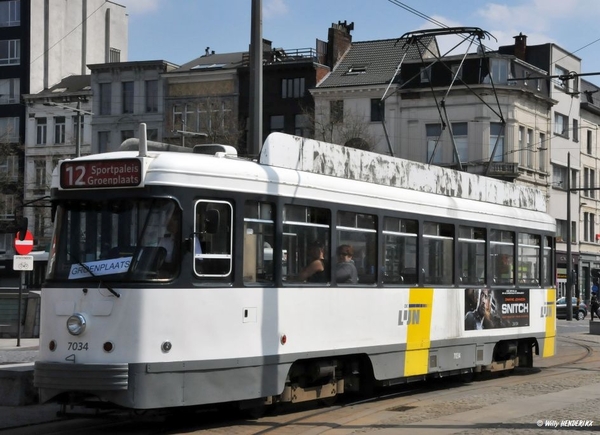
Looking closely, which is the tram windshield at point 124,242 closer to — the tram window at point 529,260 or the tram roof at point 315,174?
the tram roof at point 315,174

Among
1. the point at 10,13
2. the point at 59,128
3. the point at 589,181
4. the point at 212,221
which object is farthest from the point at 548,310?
the point at 10,13

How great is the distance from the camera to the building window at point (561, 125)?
215ft

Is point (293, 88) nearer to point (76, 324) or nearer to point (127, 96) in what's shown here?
point (127, 96)

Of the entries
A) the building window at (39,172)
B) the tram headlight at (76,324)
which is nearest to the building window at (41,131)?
the building window at (39,172)

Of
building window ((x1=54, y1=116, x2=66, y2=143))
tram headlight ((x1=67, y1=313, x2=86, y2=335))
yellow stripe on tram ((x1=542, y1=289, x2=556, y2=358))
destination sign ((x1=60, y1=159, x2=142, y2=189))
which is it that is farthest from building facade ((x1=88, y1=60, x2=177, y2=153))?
tram headlight ((x1=67, y1=313, x2=86, y2=335))

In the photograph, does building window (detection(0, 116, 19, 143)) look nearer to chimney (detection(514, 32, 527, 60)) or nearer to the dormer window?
the dormer window

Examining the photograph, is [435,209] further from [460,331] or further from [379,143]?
[379,143]

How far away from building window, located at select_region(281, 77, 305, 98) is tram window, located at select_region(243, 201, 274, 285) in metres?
48.8

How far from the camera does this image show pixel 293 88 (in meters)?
60.7

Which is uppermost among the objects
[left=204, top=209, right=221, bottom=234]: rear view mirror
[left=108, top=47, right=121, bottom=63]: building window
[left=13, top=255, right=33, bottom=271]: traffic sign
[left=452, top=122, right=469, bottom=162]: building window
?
[left=108, top=47, right=121, bottom=63]: building window

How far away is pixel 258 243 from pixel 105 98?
56052 millimetres

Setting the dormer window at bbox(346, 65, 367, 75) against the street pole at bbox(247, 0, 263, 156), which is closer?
the street pole at bbox(247, 0, 263, 156)

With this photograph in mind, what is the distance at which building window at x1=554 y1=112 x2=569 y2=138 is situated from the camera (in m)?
65.4

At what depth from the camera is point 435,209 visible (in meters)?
15.3
